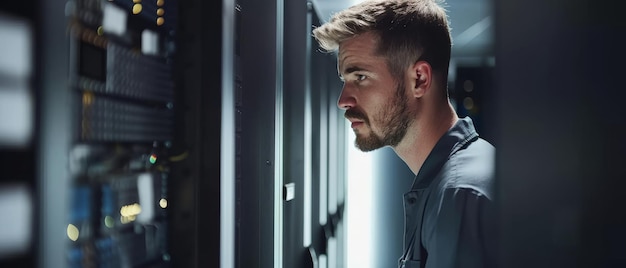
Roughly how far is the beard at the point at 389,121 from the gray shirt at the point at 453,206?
0.19 meters

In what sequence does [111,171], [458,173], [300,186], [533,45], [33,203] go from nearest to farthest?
[33,203] < [533,45] < [111,171] < [458,173] < [300,186]

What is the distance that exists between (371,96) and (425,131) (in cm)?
24

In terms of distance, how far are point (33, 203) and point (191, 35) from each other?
0.62m

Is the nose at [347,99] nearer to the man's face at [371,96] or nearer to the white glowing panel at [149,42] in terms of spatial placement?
the man's face at [371,96]

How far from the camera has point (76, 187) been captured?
715 millimetres

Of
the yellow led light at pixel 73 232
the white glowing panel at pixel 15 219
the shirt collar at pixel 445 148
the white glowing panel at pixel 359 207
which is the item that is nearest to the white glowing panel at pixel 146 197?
the yellow led light at pixel 73 232

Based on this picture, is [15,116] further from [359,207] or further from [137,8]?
[359,207]

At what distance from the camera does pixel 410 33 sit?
5.26ft

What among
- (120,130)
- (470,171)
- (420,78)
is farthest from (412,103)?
(120,130)

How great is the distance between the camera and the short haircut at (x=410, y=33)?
1594 millimetres

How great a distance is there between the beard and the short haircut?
0.10 m

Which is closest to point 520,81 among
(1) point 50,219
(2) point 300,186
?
(1) point 50,219

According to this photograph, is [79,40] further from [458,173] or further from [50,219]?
[458,173]

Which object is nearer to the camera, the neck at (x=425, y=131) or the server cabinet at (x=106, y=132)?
the server cabinet at (x=106, y=132)
